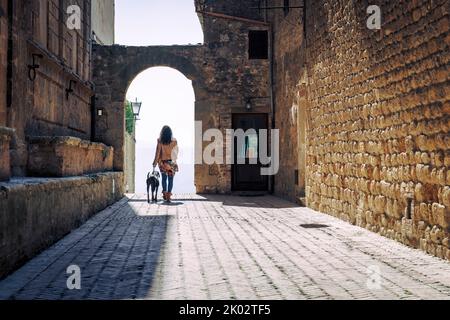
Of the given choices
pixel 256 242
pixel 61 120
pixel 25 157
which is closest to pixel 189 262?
pixel 256 242

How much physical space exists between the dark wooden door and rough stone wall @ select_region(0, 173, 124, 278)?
7434mm

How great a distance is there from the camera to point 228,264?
5449mm

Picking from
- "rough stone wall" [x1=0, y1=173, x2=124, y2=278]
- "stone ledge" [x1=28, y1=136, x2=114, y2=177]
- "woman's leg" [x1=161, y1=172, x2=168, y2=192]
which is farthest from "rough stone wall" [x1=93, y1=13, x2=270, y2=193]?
"stone ledge" [x1=28, y1=136, x2=114, y2=177]

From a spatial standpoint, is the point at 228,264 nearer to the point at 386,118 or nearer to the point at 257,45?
the point at 386,118

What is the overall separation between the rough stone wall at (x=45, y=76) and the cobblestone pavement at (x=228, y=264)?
62.9 inches

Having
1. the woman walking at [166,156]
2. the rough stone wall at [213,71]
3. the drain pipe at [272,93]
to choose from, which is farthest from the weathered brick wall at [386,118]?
the rough stone wall at [213,71]

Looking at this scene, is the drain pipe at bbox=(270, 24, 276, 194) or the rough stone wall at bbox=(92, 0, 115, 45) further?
the rough stone wall at bbox=(92, 0, 115, 45)

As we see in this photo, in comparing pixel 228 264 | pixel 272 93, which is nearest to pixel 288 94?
pixel 272 93

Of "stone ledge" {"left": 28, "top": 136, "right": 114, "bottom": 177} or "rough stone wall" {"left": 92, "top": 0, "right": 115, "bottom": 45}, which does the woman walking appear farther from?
"rough stone wall" {"left": 92, "top": 0, "right": 115, "bottom": 45}

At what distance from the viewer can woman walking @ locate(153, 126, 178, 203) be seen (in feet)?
42.5

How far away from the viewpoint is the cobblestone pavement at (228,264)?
4.28 meters

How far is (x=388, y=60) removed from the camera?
23.5 feet
